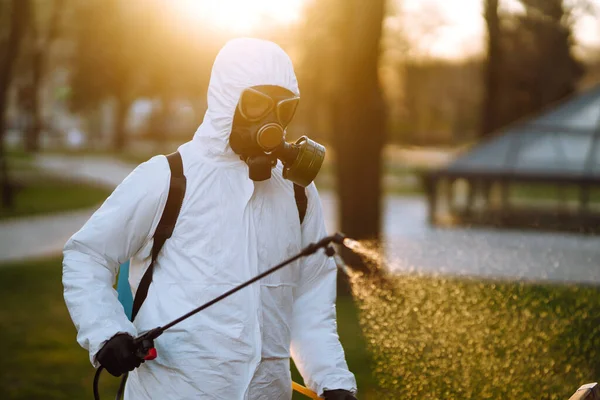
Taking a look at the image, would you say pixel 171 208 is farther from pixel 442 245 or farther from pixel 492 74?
pixel 492 74

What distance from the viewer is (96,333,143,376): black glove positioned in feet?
8.54

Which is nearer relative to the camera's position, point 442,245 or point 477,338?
point 477,338

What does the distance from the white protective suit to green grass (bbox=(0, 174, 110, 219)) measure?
17600 millimetres

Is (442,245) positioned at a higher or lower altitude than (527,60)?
lower

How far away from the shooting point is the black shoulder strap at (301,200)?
9.83 feet

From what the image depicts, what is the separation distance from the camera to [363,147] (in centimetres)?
1054

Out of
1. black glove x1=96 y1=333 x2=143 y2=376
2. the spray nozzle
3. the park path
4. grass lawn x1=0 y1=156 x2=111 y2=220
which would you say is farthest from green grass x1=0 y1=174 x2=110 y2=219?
the spray nozzle

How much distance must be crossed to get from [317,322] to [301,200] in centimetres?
40

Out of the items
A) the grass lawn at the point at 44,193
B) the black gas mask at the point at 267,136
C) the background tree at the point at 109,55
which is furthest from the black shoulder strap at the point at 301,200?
the background tree at the point at 109,55

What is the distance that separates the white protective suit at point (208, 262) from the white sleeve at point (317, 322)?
5.0 inches

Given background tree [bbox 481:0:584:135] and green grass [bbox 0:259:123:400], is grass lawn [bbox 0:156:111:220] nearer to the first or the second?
green grass [bbox 0:259:123:400]

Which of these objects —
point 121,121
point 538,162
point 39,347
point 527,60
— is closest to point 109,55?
point 121,121

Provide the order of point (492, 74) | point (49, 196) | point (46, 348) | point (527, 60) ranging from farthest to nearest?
1. point (527, 60)
2. point (49, 196)
3. point (492, 74)
4. point (46, 348)

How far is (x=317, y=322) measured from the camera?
3.04 meters
